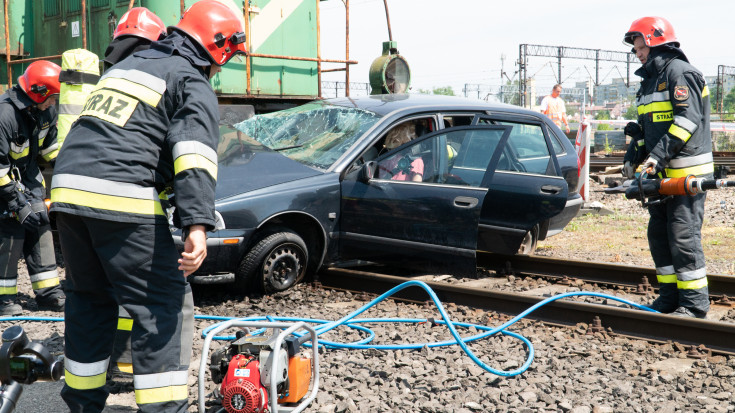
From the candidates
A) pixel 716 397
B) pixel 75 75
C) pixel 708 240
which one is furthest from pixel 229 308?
pixel 708 240

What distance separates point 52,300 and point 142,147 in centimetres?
325

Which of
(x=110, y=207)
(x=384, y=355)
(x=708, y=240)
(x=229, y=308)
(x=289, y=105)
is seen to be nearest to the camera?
(x=110, y=207)

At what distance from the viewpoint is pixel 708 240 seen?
8.60m

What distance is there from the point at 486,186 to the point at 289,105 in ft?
15.5

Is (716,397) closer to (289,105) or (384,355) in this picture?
(384,355)

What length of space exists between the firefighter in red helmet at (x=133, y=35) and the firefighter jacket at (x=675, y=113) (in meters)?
3.47

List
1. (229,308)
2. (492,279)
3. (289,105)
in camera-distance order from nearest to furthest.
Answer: (229,308) → (492,279) → (289,105)

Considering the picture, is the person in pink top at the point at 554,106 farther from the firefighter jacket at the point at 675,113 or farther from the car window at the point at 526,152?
the firefighter jacket at the point at 675,113

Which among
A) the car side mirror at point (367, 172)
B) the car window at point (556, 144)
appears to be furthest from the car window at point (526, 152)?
the car side mirror at point (367, 172)

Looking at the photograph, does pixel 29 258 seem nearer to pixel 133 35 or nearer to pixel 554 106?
pixel 133 35

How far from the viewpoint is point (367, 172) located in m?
5.80

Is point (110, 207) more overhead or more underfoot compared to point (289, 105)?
more underfoot

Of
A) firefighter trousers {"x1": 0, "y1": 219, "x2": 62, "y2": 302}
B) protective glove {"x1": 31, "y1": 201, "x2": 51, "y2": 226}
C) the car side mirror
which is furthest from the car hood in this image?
firefighter trousers {"x1": 0, "y1": 219, "x2": 62, "y2": 302}

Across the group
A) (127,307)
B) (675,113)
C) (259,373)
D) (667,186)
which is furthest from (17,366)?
(675,113)
